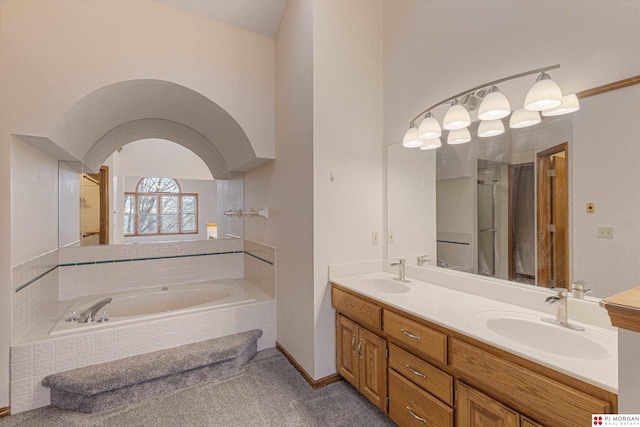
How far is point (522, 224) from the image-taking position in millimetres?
1653

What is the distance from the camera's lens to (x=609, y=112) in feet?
4.30

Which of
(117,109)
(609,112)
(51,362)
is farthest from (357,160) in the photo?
(51,362)

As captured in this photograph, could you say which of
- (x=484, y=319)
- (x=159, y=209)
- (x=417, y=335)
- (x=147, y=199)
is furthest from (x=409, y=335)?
(x=147, y=199)

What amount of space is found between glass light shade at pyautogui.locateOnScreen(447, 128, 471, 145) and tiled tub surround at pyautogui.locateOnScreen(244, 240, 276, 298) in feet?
6.07

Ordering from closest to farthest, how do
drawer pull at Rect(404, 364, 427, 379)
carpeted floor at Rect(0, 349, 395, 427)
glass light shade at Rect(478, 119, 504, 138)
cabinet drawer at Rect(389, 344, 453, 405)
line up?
1. cabinet drawer at Rect(389, 344, 453, 405)
2. drawer pull at Rect(404, 364, 427, 379)
3. glass light shade at Rect(478, 119, 504, 138)
4. carpeted floor at Rect(0, 349, 395, 427)

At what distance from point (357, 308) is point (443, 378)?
2.27 feet

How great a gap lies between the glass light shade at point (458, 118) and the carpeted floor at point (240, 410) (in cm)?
193

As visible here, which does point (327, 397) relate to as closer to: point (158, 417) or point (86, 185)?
point (158, 417)

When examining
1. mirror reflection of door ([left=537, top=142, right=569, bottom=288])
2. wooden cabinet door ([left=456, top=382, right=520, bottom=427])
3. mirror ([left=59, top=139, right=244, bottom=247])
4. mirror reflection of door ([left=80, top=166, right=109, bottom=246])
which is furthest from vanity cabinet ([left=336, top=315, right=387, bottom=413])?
mirror reflection of door ([left=80, top=166, right=109, bottom=246])

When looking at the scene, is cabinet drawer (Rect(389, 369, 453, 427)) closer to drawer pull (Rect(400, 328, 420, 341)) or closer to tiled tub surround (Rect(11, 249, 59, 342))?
drawer pull (Rect(400, 328, 420, 341))

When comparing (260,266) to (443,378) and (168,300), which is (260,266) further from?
(443,378)

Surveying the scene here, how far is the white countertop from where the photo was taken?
0.96 m

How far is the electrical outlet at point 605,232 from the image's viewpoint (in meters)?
1.31

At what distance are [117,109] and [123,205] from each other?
1191 mm
